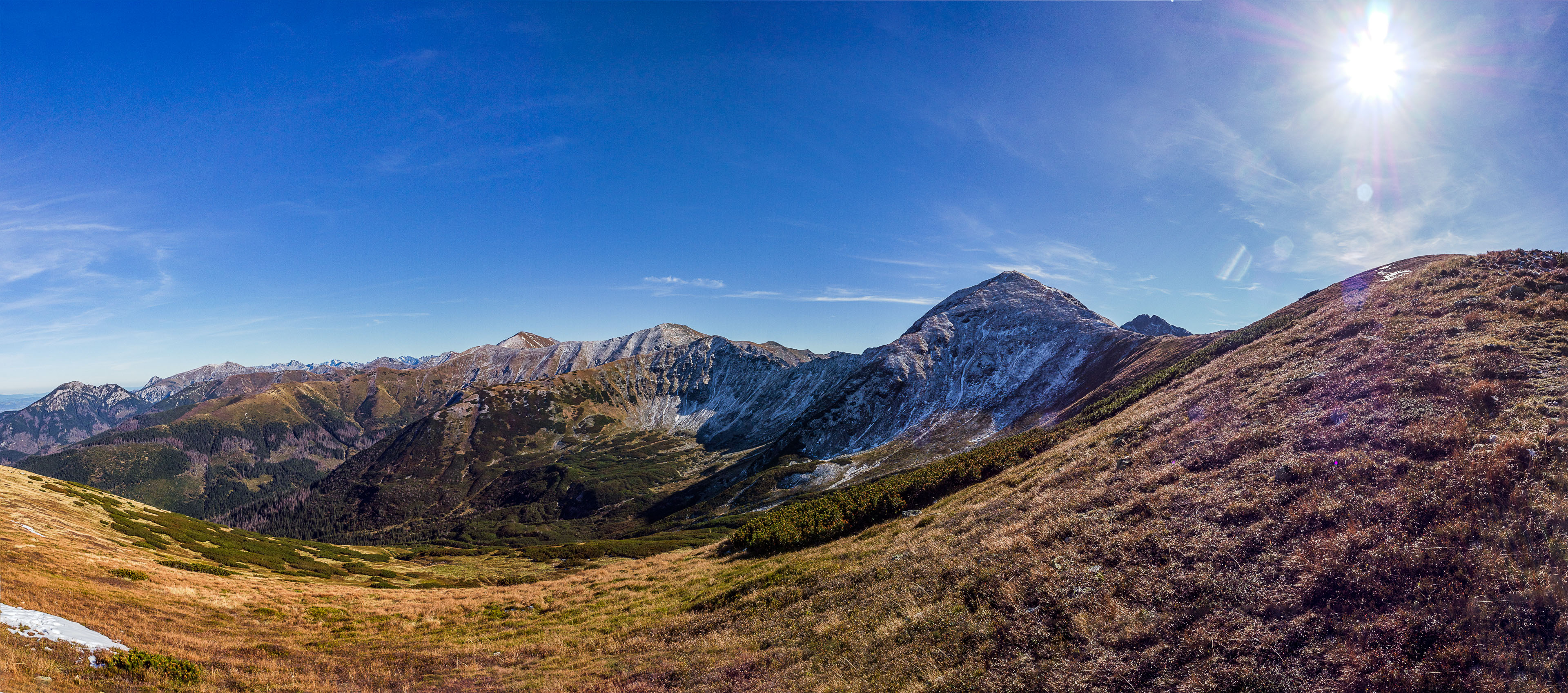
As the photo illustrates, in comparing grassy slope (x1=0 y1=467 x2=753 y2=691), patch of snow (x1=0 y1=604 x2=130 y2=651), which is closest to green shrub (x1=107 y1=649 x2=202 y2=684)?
grassy slope (x1=0 y1=467 x2=753 y2=691)

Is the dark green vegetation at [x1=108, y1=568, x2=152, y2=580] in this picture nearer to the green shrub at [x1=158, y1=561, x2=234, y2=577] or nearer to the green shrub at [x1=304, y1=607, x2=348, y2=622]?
the green shrub at [x1=304, y1=607, x2=348, y2=622]

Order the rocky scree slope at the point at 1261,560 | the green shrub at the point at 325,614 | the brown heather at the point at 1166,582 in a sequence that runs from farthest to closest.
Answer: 1. the green shrub at the point at 325,614
2. the brown heather at the point at 1166,582
3. the rocky scree slope at the point at 1261,560

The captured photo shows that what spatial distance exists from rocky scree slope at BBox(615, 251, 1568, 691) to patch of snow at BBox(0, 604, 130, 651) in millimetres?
18651

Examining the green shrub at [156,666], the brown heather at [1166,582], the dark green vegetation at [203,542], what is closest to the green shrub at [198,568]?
the dark green vegetation at [203,542]

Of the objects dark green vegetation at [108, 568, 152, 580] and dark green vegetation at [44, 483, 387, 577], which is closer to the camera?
dark green vegetation at [108, 568, 152, 580]

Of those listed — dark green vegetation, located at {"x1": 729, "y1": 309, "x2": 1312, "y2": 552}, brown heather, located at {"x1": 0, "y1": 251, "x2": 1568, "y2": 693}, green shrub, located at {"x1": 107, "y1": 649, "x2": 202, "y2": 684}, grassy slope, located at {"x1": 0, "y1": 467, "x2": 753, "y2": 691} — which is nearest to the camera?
brown heather, located at {"x1": 0, "y1": 251, "x2": 1568, "y2": 693}

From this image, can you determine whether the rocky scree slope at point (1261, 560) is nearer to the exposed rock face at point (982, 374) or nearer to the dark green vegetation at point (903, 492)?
the dark green vegetation at point (903, 492)

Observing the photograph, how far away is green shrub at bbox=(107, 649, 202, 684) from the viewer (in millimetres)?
16922

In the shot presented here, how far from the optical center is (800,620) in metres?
19.6

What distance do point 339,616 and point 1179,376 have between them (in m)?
68.7

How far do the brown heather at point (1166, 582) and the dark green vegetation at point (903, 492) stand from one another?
293 cm

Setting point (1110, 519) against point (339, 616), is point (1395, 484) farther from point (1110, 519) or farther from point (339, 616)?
point (339, 616)

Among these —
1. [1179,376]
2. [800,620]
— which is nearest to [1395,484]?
[800,620]

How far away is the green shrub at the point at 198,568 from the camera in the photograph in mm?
45438
